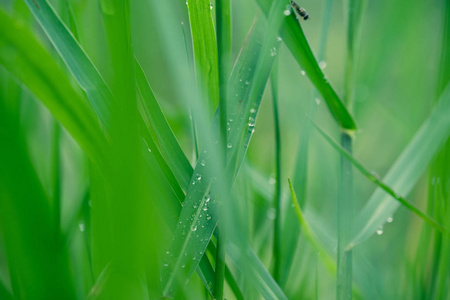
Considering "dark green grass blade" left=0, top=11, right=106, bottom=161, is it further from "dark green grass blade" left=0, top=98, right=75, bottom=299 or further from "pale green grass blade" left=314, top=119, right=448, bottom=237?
"pale green grass blade" left=314, top=119, right=448, bottom=237

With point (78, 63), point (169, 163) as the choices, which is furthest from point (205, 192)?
point (78, 63)

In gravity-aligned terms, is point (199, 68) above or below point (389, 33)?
below

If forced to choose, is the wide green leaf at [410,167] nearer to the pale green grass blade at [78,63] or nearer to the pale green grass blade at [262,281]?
the pale green grass blade at [262,281]

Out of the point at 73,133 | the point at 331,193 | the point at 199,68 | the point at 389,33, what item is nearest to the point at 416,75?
the point at 389,33

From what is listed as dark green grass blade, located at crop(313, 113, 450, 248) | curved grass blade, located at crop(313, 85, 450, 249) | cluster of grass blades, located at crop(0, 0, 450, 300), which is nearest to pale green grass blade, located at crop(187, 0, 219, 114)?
cluster of grass blades, located at crop(0, 0, 450, 300)

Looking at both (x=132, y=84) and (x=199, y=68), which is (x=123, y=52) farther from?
(x=199, y=68)
